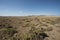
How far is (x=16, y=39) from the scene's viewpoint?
8.59 meters

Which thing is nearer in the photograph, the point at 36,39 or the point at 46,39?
the point at 36,39

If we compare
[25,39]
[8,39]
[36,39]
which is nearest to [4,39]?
[8,39]

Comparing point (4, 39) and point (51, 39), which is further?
point (51, 39)

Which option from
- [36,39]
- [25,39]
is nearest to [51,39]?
[36,39]

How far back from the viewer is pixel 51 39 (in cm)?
977

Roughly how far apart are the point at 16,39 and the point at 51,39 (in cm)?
316

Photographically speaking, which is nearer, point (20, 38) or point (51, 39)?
point (20, 38)

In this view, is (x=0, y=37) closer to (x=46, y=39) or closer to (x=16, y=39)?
(x=16, y=39)

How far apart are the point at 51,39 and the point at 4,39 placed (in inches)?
159

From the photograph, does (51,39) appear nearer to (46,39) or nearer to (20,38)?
(46,39)

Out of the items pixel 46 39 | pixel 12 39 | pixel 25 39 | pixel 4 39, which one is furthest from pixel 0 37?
pixel 46 39

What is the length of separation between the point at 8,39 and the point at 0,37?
0.78 meters

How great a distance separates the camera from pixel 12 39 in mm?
8555

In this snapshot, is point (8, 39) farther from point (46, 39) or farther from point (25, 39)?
point (46, 39)
